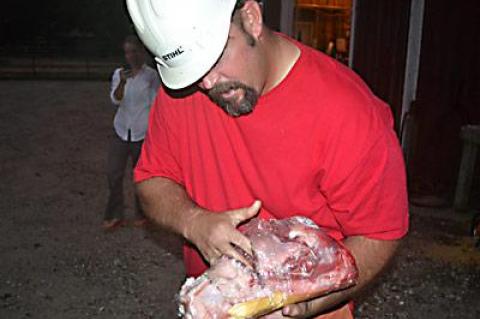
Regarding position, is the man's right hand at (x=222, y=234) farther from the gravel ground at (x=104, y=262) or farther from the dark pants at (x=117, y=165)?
the dark pants at (x=117, y=165)

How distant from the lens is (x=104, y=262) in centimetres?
→ 576

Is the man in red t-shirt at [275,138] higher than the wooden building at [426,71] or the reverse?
higher

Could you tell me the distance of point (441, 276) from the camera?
5.36 meters

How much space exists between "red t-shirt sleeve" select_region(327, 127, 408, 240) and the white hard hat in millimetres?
595

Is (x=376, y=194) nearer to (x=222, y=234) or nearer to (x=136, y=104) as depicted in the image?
(x=222, y=234)

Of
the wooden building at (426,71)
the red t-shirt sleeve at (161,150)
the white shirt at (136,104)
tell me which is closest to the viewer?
the red t-shirt sleeve at (161,150)

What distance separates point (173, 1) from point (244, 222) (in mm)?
784

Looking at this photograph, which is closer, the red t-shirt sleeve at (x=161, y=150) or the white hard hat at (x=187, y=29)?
the white hard hat at (x=187, y=29)

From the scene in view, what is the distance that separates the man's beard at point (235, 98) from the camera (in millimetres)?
1930

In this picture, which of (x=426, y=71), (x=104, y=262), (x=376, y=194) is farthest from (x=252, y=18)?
(x=426, y=71)

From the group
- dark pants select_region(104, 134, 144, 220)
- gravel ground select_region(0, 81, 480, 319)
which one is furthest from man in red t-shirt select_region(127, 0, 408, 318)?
dark pants select_region(104, 134, 144, 220)

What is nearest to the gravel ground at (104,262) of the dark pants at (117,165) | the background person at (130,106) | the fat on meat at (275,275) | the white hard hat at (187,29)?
the dark pants at (117,165)

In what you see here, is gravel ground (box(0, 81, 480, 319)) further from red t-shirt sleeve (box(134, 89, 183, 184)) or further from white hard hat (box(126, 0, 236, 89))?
white hard hat (box(126, 0, 236, 89))

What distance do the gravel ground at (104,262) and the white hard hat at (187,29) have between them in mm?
3316
